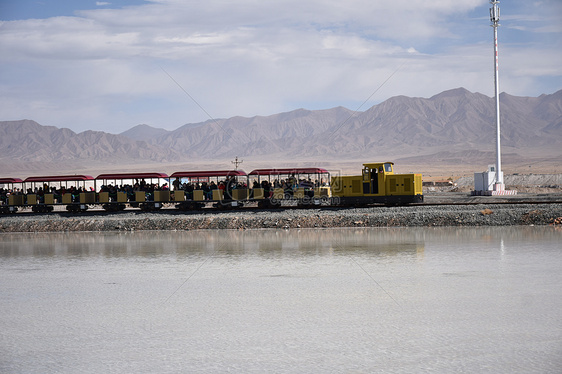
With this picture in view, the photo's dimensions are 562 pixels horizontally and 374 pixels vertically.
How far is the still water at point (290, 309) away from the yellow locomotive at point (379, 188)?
→ 47.2ft

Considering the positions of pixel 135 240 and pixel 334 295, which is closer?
pixel 334 295

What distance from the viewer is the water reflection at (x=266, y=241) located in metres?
21.7

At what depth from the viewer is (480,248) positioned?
68.0 ft

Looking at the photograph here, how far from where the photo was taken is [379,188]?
37.3 m

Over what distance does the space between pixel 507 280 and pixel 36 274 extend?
40.9 ft

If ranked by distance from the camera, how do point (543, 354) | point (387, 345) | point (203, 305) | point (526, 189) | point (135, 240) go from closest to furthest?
point (543, 354) < point (387, 345) < point (203, 305) < point (135, 240) < point (526, 189)

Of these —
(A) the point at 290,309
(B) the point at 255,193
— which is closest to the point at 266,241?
(A) the point at 290,309

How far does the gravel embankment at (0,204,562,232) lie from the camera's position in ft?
95.6

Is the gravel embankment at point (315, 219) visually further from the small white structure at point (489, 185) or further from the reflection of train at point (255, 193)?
the small white structure at point (489, 185)

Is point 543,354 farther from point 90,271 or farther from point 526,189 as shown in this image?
point 526,189

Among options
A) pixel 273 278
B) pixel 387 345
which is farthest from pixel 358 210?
pixel 387 345

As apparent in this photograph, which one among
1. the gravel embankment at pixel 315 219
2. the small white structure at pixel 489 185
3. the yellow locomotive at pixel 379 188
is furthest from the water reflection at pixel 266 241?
the small white structure at pixel 489 185

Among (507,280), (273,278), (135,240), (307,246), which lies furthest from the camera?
(135,240)

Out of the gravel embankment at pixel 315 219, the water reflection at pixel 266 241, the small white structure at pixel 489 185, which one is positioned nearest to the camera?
the water reflection at pixel 266 241
